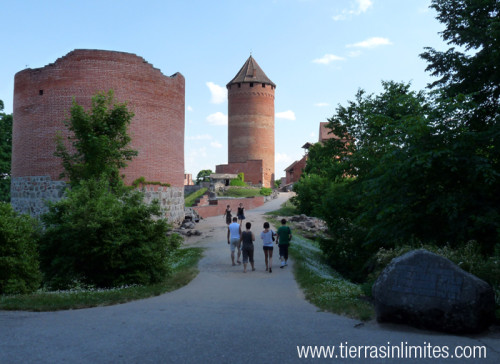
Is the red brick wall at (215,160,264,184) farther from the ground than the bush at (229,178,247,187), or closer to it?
farther from the ground

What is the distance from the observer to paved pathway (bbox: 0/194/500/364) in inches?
197

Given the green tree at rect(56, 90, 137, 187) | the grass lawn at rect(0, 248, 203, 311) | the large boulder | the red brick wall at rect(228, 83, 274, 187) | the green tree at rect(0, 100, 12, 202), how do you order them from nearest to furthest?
the large boulder, the grass lawn at rect(0, 248, 203, 311), the green tree at rect(56, 90, 137, 187), the green tree at rect(0, 100, 12, 202), the red brick wall at rect(228, 83, 274, 187)

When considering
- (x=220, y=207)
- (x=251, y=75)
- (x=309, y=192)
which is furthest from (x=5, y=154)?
(x=251, y=75)

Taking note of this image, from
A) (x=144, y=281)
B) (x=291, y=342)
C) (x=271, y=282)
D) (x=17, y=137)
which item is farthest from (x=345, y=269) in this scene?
(x=17, y=137)

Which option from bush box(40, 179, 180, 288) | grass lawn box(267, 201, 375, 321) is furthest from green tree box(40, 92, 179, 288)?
grass lawn box(267, 201, 375, 321)

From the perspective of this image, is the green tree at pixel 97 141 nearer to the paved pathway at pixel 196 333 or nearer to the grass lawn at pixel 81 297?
the grass lawn at pixel 81 297

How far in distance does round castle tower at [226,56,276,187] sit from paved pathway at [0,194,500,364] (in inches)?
2299

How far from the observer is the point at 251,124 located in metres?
68.2

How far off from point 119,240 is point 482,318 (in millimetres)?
7869

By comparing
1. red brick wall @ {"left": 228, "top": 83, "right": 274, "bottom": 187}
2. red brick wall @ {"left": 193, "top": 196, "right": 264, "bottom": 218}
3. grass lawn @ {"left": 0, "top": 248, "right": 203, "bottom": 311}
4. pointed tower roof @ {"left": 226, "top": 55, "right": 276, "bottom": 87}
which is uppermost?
pointed tower roof @ {"left": 226, "top": 55, "right": 276, "bottom": 87}

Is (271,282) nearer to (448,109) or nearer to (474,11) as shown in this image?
(448,109)

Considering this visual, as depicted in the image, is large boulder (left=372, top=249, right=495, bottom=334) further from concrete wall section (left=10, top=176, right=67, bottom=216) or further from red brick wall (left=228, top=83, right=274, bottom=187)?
red brick wall (left=228, top=83, right=274, bottom=187)

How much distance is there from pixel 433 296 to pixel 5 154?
33713 mm

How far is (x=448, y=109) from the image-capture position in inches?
390
